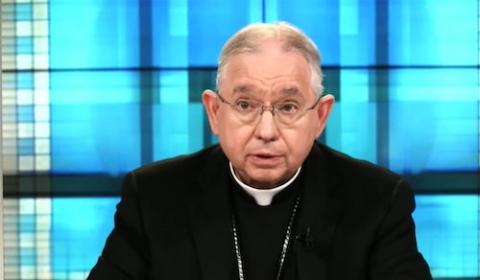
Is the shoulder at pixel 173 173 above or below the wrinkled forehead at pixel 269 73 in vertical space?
below

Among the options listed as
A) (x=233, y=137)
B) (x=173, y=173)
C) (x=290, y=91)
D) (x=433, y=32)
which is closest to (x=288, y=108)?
(x=290, y=91)

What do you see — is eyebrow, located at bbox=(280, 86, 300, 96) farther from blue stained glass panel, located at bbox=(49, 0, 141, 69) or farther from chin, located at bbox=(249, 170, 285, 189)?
blue stained glass panel, located at bbox=(49, 0, 141, 69)

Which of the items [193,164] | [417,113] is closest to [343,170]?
[193,164]

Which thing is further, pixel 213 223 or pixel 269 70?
pixel 213 223

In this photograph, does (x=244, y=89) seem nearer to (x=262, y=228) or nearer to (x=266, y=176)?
(x=266, y=176)

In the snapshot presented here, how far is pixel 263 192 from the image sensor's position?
1890 mm

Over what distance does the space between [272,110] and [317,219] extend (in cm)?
31

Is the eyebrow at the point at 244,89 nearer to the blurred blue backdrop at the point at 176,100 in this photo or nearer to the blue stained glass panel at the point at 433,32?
the blurred blue backdrop at the point at 176,100

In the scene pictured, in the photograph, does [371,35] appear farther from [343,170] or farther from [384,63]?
[343,170]

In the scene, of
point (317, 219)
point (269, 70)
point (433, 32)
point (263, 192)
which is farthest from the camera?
point (433, 32)

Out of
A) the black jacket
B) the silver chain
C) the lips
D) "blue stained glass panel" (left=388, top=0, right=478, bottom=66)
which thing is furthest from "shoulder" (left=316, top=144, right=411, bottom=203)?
"blue stained glass panel" (left=388, top=0, right=478, bottom=66)

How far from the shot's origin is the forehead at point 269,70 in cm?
165

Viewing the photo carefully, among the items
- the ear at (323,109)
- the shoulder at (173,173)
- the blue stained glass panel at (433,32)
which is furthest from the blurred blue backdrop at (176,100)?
the ear at (323,109)

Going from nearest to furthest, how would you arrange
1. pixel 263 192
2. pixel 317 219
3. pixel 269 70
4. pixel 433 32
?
1. pixel 269 70
2. pixel 317 219
3. pixel 263 192
4. pixel 433 32
